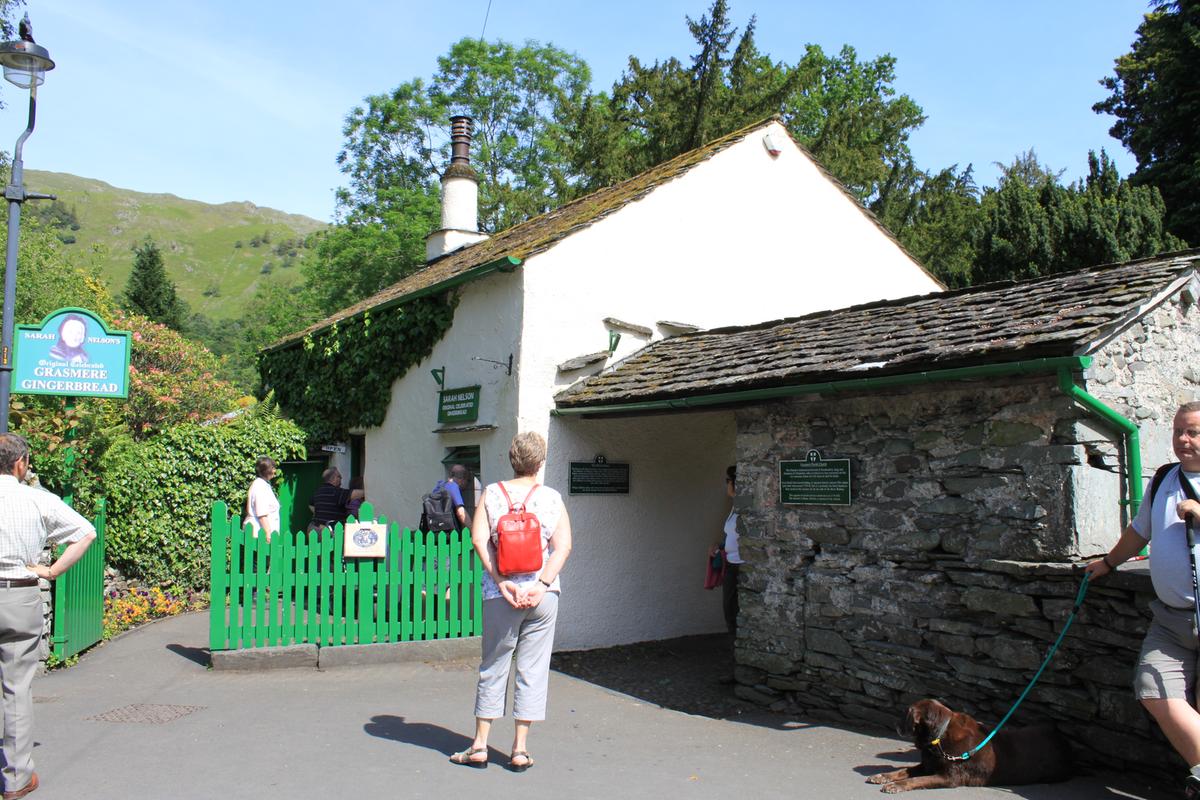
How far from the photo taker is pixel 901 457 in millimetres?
6395

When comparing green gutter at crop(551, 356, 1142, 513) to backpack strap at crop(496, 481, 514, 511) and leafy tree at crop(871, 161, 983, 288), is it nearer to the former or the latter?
backpack strap at crop(496, 481, 514, 511)

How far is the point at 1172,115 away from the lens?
19141 millimetres

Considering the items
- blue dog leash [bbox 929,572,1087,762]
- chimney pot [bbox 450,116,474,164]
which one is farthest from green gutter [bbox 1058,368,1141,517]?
chimney pot [bbox 450,116,474,164]

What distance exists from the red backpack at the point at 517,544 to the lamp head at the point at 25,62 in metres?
5.85

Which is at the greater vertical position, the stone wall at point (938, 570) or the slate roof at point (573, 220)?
the slate roof at point (573, 220)

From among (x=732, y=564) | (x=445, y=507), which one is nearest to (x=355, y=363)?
(x=445, y=507)

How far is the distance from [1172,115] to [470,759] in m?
20.4

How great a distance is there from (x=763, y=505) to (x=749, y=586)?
0.68m

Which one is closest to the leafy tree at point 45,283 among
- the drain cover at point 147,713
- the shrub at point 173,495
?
the shrub at point 173,495

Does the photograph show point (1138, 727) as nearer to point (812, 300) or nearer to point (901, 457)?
point (901, 457)

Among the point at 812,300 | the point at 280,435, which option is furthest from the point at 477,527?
the point at 280,435

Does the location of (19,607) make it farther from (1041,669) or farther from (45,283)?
(45,283)

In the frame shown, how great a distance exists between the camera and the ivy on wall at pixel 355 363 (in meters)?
11.4

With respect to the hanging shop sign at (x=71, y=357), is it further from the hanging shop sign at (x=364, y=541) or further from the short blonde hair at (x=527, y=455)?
the short blonde hair at (x=527, y=455)
